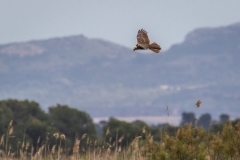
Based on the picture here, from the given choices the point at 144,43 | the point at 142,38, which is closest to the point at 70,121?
the point at 142,38

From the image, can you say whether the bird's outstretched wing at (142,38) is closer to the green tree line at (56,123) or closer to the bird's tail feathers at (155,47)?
the bird's tail feathers at (155,47)

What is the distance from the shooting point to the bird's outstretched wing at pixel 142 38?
9234 mm

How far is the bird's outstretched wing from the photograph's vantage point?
30.3ft

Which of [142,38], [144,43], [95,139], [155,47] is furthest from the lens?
[95,139]

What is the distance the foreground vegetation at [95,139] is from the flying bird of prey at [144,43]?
5.26ft

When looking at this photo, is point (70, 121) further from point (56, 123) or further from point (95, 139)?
point (95, 139)

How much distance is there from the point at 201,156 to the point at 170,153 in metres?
0.50

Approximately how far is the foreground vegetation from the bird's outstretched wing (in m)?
1.61

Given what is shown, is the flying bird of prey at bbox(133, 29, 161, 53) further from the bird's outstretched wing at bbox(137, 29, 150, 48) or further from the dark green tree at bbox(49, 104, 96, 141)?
the dark green tree at bbox(49, 104, 96, 141)

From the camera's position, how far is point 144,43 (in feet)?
30.3

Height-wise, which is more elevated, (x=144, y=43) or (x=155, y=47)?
(x=144, y=43)

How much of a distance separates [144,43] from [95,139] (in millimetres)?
38721

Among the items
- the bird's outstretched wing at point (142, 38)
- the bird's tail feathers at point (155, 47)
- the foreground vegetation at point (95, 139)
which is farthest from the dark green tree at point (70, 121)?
the bird's tail feathers at point (155, 47)

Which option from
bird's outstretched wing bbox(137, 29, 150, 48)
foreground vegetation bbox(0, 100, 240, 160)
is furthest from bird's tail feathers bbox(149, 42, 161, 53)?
foreground vegetation bbox(0, 100, 240, 160)
